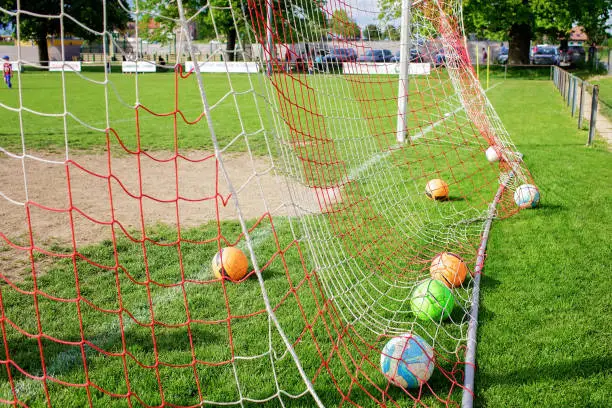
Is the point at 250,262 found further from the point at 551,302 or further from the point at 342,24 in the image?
the point at 342,24

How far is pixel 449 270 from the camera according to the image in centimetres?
432

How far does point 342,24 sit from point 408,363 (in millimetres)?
4930

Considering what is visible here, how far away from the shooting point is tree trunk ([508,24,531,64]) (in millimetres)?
33725

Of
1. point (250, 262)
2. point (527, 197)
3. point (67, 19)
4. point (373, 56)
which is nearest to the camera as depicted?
point (250, 262)

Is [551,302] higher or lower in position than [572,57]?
lower

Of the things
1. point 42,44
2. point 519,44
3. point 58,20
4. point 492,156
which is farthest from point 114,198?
point 42,44

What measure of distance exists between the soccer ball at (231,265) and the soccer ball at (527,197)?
11.7ft

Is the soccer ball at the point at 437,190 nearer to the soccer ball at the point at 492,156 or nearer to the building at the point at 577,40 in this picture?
the soccer ball at the point at 492,156

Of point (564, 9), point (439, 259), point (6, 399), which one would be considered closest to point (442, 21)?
point (439, 259)

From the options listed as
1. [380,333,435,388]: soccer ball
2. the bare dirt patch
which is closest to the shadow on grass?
[380,333,435,388]: soccer ball

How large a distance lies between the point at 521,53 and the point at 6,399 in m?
36.4

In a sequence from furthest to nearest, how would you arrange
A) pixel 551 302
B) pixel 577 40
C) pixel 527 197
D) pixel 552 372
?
pixel 577 40 < pixel 527 197 < pixel 551 302 < pixel 552 372

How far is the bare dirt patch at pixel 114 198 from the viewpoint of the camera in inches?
208

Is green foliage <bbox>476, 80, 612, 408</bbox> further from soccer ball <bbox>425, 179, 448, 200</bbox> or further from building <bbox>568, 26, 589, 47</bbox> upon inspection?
building <bbox>568, 26, 589, 47</bbox>
